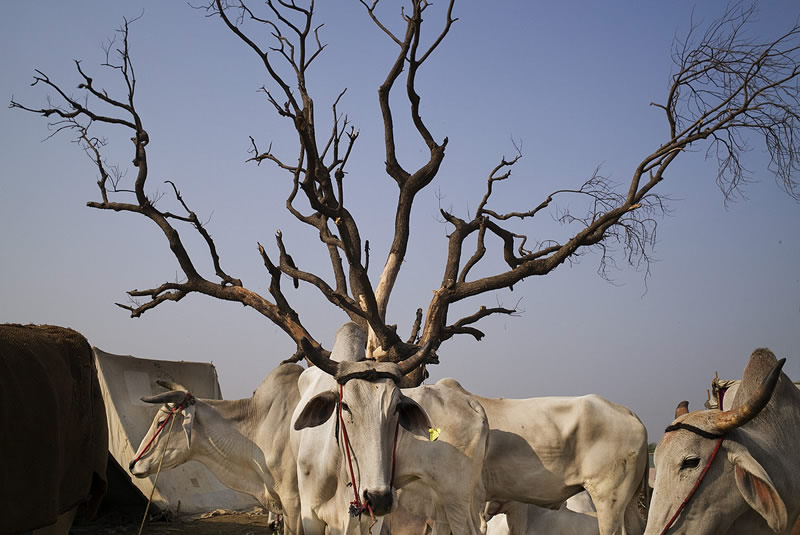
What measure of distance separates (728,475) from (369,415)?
249cm

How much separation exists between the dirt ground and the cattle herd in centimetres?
167

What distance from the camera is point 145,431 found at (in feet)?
36.5

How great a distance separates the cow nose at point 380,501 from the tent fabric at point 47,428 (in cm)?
175

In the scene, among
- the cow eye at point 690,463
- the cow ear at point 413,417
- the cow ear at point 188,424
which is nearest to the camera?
the cow eye at point 690,463

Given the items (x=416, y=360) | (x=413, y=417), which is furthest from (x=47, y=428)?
(x=416, y=360)

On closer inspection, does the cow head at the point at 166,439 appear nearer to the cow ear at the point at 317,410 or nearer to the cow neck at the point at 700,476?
the cow ear at the point at 317,410

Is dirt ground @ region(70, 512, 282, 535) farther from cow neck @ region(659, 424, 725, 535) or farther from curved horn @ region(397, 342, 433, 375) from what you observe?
cow neck @ region(659, 424, 725, 535)

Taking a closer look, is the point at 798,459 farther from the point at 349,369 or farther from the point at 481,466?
the point at 481,466

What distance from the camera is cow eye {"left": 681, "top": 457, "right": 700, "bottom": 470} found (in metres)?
3.94

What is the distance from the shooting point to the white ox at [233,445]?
860cm

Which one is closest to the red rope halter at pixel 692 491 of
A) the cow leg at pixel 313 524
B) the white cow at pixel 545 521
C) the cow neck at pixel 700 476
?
the cow neck at pixel 700 476

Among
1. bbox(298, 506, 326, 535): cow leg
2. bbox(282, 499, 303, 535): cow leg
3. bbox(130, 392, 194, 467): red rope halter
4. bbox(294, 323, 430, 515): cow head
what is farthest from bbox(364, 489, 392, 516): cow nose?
bbox(130, 392, 194, 467): red rope halter

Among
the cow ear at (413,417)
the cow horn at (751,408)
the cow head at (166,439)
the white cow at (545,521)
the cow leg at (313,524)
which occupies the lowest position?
the white cow at (545,521)

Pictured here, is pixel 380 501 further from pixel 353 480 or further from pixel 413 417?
pixel 413 417
